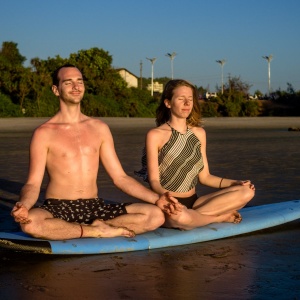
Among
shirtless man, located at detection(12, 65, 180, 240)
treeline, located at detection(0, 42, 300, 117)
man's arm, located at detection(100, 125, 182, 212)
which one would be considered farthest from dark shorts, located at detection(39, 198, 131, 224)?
treeline, located at detection(0, 42, 300, 117)

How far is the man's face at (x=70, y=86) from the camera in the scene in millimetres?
5422

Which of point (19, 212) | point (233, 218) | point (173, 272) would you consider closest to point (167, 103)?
point (233, 218)

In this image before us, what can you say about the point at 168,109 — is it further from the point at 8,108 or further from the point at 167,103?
the point at 8,108

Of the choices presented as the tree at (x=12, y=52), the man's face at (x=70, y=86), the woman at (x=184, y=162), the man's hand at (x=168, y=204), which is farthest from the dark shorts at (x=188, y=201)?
the tree at (x=12, y=52)

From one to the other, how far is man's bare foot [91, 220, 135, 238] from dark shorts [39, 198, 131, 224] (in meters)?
0.09

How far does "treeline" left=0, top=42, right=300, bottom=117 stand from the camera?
4022cm

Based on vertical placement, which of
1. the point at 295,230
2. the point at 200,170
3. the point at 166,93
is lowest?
the point at 295,230

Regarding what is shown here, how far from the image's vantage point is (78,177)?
5434 millimetres

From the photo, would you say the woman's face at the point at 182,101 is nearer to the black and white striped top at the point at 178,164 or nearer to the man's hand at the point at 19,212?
the black and white striped top at the point at 178,164

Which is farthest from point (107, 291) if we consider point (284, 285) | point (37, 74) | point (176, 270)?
point (37, 74)

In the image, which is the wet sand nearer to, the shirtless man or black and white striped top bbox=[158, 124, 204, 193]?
the shirtless man

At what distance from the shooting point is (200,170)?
614 centimetres

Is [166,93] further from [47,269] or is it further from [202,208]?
[47,269]

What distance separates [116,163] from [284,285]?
191 cm
